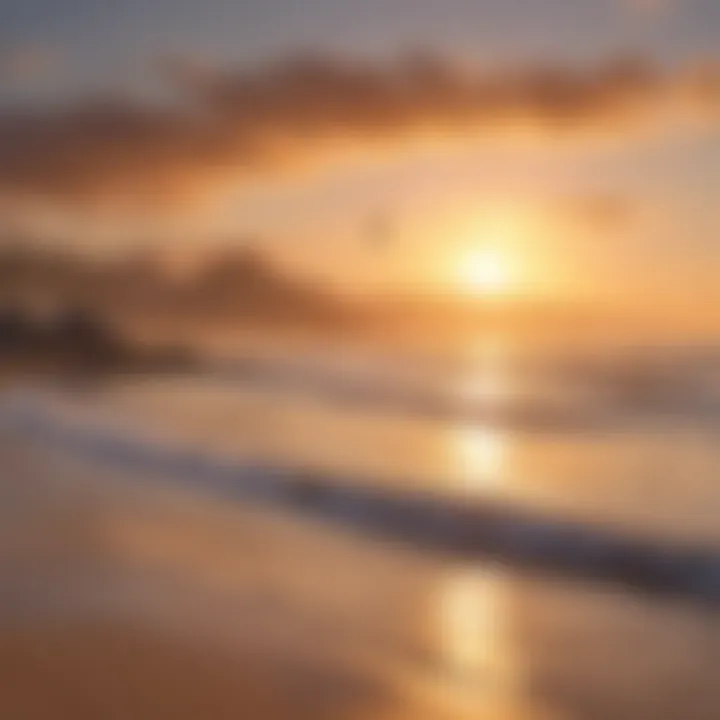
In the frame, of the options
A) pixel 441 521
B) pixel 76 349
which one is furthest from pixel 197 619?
pixel 76 349

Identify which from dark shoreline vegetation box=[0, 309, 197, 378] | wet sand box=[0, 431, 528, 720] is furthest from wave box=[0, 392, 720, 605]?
dark shoreline vegetation box=[0, 309, 197, 378]

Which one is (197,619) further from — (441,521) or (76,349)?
(76,349)

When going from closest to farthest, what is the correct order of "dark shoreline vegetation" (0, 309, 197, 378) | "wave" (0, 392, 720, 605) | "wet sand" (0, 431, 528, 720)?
1. "wet sand" (0, 431, 528, 720)
2. "wave" (0, 392, 720, 605)
3. "dark shoreline vegetation" (0, 309, 197, 378)

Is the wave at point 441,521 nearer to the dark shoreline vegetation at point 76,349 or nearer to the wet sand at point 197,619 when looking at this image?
the wet sand at point 197,619

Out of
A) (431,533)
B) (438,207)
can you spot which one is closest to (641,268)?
(438,207)

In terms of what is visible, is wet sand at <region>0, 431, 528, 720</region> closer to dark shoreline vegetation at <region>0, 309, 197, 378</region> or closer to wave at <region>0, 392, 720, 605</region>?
wave at <region>0, 392, 720, 605</region>

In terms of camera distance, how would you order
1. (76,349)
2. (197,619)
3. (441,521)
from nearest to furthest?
(197,619) < (441,521) < (76,349)

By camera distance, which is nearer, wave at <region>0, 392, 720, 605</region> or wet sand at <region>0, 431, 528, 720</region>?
wet sand at <region>0, 431, 528, 720</region>

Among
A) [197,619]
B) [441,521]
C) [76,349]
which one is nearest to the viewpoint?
[197,619]

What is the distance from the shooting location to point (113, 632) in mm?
2836

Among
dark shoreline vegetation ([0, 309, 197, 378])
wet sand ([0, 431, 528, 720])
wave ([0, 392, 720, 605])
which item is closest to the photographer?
wet sand ([0, 431, 528, 720])

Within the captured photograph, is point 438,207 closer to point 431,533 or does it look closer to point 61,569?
point 431,533

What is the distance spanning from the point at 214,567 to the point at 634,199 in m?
4.16

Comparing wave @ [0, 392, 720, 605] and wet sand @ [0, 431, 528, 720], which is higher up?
wave @ [0, 392, 720, 605]
